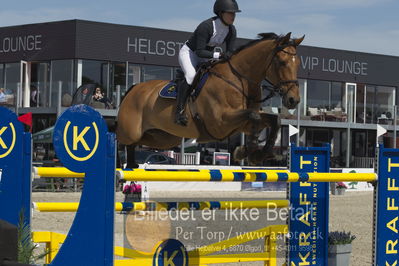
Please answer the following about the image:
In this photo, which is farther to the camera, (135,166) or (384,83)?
(384,83)

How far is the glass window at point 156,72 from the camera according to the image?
86.2ft

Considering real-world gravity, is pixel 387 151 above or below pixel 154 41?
below

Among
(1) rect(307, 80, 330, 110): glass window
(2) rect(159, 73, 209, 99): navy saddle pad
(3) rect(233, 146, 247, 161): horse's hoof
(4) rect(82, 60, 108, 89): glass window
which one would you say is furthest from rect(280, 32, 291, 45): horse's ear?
(1) rect(307, 80, 330, 110): glass window

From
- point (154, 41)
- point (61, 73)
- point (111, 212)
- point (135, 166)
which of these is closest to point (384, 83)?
point (154, 41)

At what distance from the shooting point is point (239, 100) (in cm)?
577

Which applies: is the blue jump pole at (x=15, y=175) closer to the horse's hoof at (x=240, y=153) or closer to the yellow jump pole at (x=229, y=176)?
the yellow jump pole at (x=229, y=176)

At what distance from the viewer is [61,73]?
997 inches

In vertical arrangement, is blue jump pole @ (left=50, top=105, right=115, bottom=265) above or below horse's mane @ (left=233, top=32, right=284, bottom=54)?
below

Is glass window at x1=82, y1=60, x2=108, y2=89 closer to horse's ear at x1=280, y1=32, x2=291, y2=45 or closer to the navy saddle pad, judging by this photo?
the navy saddle pad

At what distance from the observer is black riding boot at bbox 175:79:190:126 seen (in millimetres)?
5961

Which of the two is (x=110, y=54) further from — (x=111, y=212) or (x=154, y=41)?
(x=111, y=212)

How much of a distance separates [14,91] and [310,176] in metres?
20.5

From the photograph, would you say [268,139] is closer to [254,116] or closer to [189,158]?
[254,116]

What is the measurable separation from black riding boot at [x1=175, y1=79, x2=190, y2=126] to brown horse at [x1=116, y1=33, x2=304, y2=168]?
0.06 metres
